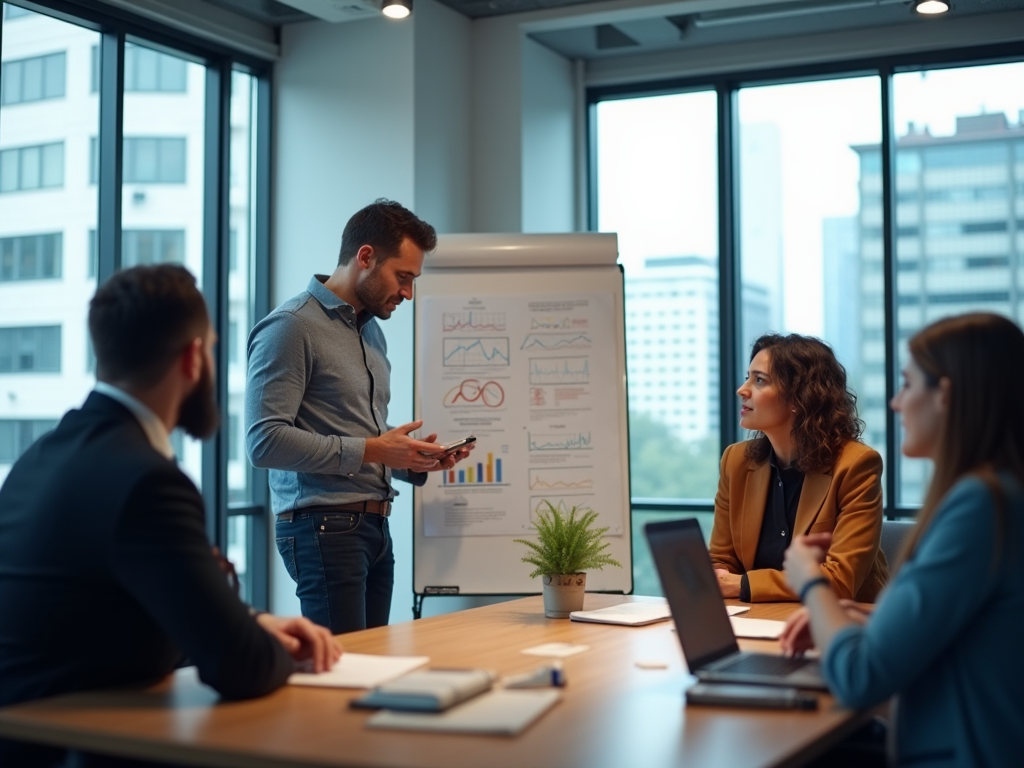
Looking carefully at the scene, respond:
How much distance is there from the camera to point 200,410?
1.99m

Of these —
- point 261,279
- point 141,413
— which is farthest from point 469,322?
point 141,413

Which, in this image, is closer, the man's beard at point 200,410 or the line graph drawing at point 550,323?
the man's beard at point 200,410

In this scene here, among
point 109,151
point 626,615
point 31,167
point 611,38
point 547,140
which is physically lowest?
point 626,615

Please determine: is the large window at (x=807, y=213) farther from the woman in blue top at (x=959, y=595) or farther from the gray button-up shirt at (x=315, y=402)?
the woman in blue top at (x=959, y=595)

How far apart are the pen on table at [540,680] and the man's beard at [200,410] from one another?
67cm

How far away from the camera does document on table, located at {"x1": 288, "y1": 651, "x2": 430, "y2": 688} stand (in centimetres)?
194

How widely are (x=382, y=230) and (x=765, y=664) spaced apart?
197 cm

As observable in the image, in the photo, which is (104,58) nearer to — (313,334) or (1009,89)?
(313,334)

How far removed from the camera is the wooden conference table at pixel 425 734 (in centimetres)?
152

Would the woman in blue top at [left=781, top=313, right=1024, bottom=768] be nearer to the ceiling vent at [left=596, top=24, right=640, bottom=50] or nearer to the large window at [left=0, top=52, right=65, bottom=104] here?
the large window at [left=0, top=52, right=65, bottom=104]

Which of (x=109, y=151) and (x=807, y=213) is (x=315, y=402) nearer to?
(x=109, y=151)

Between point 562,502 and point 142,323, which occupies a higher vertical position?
point 142,323

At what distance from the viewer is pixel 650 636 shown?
99.0 inches

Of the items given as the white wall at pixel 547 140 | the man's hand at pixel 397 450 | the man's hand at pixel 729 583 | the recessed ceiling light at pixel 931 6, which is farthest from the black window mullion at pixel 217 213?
the recessed ceiling light at pixel 931 6
